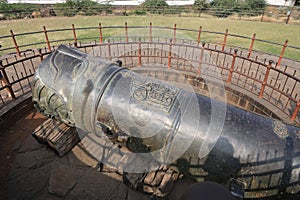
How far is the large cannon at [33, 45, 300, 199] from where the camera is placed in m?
2.06

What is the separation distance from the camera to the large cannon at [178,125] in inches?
81.1

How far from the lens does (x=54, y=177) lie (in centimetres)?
325

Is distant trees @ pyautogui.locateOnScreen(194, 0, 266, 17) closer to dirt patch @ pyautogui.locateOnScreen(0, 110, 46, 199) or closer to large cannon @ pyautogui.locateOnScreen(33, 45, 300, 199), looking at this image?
dirt patch @ pyautogui.locateOnScreen(0, 110, 46, 199)

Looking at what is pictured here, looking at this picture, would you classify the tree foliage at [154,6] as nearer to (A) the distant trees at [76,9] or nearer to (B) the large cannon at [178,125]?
(A) the distant trees at [76,9]

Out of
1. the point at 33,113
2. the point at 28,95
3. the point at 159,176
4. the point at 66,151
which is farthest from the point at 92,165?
the point at 28,95

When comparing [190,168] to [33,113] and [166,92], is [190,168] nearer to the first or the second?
[166,92]

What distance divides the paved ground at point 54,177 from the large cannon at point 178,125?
89 cm

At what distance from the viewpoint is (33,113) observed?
4.74 metres

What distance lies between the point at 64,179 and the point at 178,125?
214 centimetres

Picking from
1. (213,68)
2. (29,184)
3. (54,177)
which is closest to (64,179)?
(54,177)

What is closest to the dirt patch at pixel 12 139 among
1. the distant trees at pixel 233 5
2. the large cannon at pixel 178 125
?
the large cannon at pixel 178 125

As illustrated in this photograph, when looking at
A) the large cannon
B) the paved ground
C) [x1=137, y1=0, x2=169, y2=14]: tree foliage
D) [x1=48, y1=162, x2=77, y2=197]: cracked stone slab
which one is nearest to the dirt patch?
the paved ground

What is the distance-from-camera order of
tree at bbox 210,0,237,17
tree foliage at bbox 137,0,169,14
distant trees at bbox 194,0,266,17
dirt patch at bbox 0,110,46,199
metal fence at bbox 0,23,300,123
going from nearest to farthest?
1. dirt patch at bbox 0,110,46,199
2. metal fence at bbox 0,23,300,123
3. tree at bbox 210,0,237,17
4. tree foliage at bbox 137,0,169,14
5. distant trees at bbox 194,0,266,17

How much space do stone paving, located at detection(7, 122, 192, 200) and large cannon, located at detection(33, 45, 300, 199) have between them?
878 millimetres
